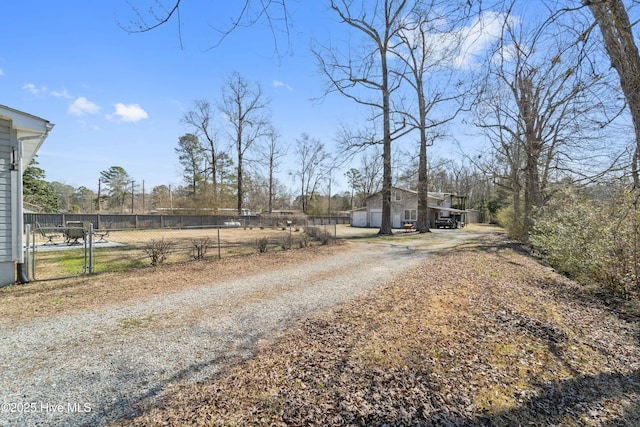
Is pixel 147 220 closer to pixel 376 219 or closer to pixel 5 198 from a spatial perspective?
pixel 5 198

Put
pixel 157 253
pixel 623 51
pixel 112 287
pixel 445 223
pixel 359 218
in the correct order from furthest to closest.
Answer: pixel 359 218
pixel 445 223
pixel 157 253
pixel 112 287
pixel 623 51

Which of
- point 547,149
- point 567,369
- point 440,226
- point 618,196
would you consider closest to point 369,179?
point 440,226

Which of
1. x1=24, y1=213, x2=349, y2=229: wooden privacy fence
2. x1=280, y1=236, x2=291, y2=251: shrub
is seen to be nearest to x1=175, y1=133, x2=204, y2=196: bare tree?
x1=24, y1=213, x2=349, y2=229: wooden privacy fence

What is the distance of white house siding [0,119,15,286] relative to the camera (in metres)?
6.11

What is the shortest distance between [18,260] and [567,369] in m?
10.2

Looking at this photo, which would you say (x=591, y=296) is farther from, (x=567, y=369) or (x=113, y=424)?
(x=113, y=424)

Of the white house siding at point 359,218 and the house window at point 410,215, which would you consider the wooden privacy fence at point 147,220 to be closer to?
the white house siding at point 359,218

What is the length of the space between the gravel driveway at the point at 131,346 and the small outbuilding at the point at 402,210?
26.3m

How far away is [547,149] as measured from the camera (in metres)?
14.5

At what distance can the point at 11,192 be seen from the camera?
6.20 metres

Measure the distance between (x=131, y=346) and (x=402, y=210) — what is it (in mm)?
31231

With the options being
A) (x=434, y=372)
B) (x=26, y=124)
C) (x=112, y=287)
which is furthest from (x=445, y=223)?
(x=26, y=124)

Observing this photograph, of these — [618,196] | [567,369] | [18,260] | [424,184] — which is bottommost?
[567,369]

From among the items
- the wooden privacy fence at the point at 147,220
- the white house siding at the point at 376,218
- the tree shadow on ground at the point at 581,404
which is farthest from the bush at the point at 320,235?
the white house siding at the point at 376,218
